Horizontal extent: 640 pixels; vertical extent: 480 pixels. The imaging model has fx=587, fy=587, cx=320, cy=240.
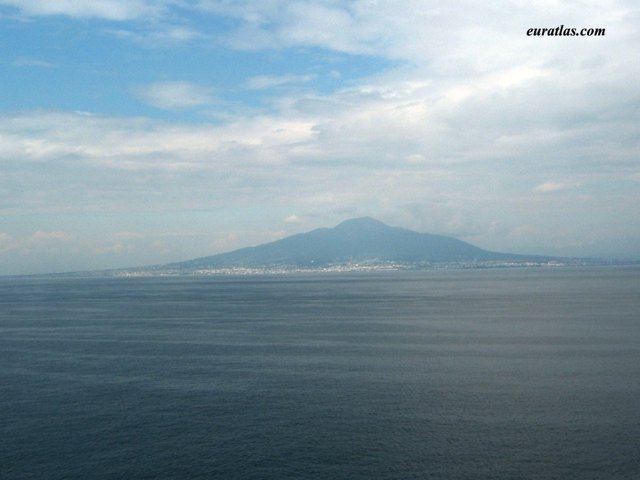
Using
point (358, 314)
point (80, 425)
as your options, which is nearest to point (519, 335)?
point (358, 314)

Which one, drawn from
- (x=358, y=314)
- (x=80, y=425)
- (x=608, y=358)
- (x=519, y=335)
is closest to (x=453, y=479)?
(x=80, y=425)

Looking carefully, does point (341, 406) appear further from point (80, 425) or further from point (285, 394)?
point (80, 425)

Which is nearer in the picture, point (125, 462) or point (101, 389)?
point (125, 462)

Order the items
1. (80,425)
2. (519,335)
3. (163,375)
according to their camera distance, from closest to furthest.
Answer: (80,425)
(163,375)
(519,335)

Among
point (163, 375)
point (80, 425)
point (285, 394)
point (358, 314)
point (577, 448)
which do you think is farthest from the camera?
point (358, 314)

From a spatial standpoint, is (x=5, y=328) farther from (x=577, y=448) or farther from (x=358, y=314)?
(x=577, y=448)

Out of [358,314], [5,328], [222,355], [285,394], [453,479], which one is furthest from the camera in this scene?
[358,314]
